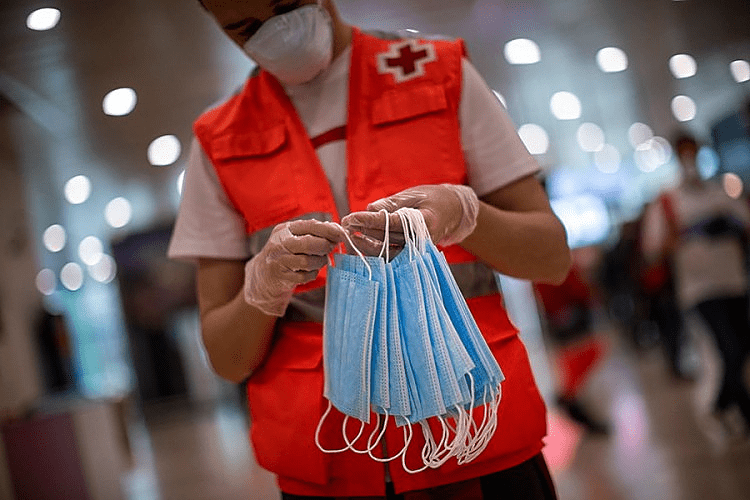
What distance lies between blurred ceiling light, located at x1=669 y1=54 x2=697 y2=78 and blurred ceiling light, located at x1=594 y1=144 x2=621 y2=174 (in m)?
0.39

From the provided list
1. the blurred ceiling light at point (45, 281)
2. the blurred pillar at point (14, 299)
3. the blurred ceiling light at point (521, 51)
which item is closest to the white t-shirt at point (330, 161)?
the blurred ceiling light at point (521, 51)

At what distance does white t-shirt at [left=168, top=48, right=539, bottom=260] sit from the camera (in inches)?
47.1

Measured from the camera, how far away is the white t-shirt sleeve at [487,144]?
119cm

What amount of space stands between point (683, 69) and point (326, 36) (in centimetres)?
194

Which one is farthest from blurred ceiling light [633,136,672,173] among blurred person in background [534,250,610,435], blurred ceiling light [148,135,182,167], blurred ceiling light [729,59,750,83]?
blurred ceiling light [148,135,182,167]

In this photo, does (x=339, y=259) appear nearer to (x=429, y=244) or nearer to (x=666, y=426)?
(x=429, y=244)

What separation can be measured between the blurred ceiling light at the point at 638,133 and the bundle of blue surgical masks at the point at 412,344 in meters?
2.19

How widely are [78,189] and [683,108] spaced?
2.20m

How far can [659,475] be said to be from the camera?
3236mm

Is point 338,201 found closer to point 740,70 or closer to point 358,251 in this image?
point 358,251

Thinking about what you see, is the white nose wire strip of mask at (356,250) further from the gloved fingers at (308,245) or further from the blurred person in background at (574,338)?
the blurred person in background at (574,338)

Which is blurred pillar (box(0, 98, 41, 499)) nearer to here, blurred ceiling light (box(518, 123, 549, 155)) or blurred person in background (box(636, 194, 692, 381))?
blurred ceiling light (box(518, 123, 549, 155))

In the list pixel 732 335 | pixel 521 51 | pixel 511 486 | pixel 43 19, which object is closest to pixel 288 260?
pixel 511 486

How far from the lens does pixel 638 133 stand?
2.98 m
